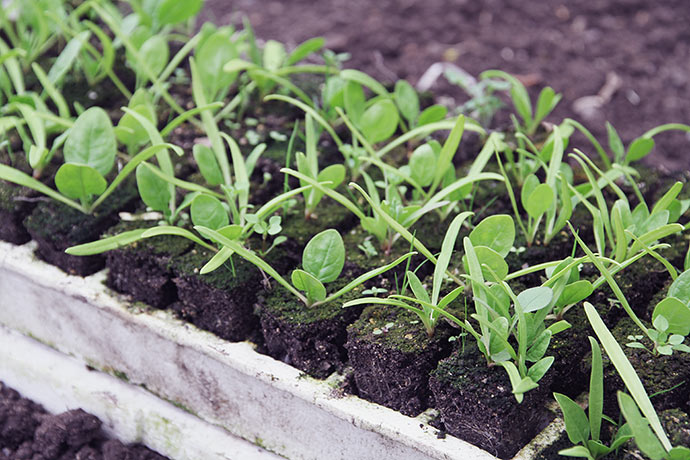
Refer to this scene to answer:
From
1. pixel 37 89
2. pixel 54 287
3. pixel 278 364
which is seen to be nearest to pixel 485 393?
pixel 278 364

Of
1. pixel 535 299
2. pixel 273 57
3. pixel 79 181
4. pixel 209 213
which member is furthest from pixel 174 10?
pixel 535 299

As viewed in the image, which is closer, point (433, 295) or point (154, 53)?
point (433, 295)

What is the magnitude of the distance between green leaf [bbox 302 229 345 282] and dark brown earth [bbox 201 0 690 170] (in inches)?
60.0

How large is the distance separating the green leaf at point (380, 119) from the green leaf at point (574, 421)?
31.3 inches

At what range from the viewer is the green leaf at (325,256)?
141 cm

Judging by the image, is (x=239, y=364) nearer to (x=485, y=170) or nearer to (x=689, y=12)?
(x=485, y=170)

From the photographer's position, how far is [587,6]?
343cm

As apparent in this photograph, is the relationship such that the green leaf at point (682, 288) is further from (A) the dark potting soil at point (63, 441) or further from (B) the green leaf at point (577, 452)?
(A) the dark potting soil at point (63, 441)

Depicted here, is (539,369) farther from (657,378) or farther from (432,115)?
(432,115)

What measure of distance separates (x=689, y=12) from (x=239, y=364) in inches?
111

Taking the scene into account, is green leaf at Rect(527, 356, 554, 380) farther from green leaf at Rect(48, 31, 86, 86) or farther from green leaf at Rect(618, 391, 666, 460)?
green leaf at Rect(48, 31, 86, 86)

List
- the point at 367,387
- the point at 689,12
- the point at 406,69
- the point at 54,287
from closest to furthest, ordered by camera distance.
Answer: the point at 367,387 → the point at 54,287 → the point at 406,69 → the point at 689,12

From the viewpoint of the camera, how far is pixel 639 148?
1.76 m

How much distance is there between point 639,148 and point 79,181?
1222mm
